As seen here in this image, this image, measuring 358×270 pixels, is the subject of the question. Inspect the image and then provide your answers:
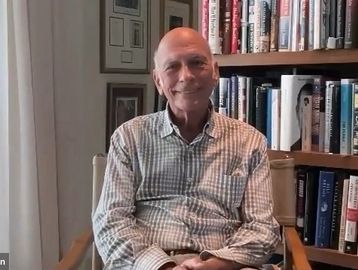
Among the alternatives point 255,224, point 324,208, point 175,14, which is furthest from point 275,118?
point 175,14

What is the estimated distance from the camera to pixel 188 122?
1.72 meters

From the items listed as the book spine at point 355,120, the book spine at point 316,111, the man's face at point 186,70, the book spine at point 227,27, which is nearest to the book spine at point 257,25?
the book spine at point 227,27

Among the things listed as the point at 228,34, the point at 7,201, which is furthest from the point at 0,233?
the point at 228,34

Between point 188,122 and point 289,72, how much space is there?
73 cm

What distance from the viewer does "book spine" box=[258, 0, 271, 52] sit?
2100mm

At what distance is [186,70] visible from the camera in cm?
164

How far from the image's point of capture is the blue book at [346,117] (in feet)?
6.38

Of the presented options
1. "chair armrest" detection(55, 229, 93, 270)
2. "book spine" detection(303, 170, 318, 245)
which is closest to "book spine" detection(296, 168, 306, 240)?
"book spine" detection(303, 170, 318, 245)

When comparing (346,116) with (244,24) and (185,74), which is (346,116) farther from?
(185,74)

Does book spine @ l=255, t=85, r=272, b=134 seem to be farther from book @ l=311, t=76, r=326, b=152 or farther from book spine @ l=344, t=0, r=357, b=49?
book spine @ l=344, t=0, r=357, b=49

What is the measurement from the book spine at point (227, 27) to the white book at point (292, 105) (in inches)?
11.1

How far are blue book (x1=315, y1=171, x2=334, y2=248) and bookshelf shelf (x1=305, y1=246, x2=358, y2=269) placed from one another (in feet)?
0.09

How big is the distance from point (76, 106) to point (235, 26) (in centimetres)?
75

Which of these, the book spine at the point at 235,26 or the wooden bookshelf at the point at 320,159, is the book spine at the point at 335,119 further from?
the book spine at the point at 235,26
